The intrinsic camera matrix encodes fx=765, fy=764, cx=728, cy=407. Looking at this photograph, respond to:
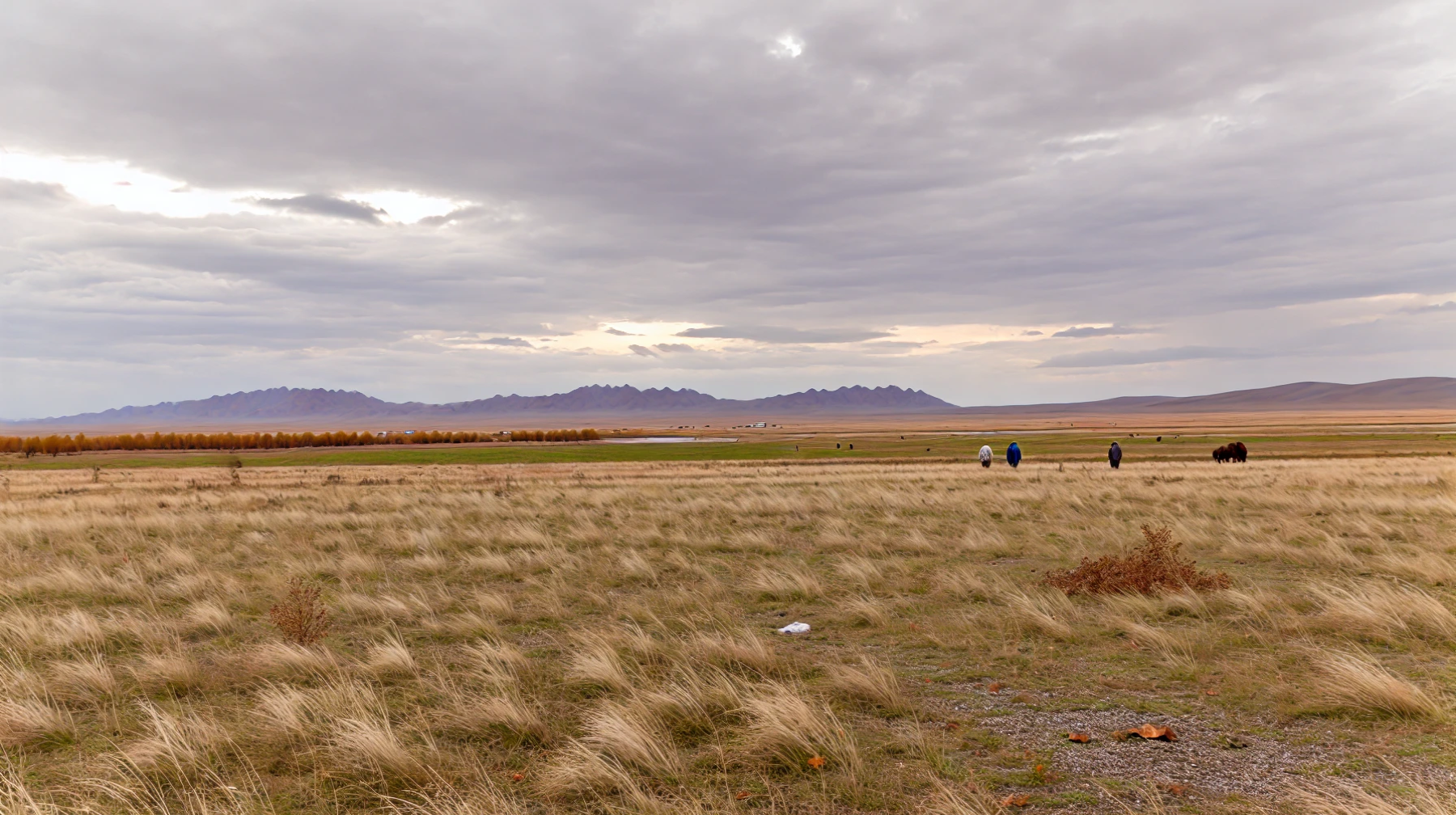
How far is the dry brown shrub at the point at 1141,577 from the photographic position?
410 inches

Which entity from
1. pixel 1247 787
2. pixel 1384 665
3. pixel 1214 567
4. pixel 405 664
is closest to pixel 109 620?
pixel 405 664

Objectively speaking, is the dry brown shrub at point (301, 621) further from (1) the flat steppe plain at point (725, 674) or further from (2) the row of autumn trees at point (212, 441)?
(2) the row of autumn trees at point (212, 441)

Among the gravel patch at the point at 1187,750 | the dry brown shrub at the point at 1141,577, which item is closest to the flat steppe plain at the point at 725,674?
the gravel patch at the point at 1187,750

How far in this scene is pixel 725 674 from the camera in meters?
7.01

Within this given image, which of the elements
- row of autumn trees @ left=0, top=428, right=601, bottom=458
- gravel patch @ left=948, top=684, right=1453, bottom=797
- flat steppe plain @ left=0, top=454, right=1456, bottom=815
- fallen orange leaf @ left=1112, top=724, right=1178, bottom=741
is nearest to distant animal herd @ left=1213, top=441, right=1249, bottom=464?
flat steppe plain @ left=0, top=454, right=1456, bottom=815

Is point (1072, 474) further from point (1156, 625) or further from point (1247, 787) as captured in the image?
point (1247, 787)

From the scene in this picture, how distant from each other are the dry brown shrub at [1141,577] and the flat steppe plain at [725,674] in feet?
1.23

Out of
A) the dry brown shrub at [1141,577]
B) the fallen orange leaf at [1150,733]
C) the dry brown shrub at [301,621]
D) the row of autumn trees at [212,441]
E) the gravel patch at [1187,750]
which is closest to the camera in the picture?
the gravel patch at [1187,750]

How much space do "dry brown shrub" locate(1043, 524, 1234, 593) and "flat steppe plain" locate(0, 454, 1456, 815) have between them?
1.23 feet

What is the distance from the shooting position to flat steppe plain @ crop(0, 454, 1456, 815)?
4895mm

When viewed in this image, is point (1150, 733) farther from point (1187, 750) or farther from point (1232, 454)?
point (1232, 454)

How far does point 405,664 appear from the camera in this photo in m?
7.47

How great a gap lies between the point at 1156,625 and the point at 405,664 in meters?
8.21

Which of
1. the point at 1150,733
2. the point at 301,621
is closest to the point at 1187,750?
the point at 1150,733
